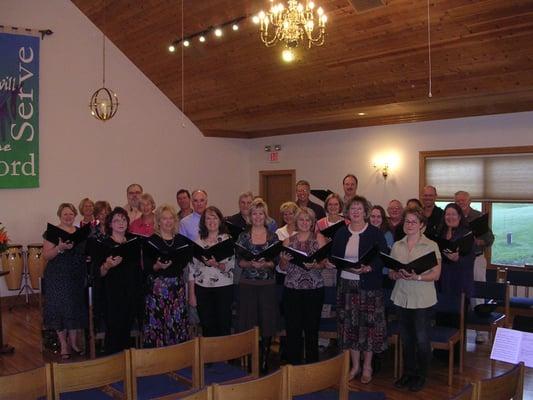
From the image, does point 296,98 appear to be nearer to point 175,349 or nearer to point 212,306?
point 212,306

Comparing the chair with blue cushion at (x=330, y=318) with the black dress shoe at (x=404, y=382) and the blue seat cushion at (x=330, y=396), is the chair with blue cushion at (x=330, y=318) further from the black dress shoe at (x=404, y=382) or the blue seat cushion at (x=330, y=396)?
the blue seat cushion at (x=330, y=396)

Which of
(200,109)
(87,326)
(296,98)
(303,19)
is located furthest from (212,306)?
(200,109)

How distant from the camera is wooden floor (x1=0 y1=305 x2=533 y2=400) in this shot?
4.47 m

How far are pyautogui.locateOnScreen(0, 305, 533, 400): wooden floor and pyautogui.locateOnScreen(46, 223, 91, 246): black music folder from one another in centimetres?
118

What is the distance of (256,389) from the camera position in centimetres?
249

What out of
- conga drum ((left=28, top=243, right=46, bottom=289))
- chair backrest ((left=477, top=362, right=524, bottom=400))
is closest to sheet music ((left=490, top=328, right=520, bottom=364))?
chair backrest ((left=477, top=362, right=524, bottom=400))

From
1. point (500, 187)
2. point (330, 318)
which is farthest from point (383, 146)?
point (330, 318)

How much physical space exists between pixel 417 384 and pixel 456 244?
118 centimetres

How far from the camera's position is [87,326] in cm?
544

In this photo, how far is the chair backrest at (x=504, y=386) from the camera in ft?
7.89

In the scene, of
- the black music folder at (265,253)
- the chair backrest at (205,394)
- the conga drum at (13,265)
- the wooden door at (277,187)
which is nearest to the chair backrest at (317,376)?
the chair backrest at (205,394)

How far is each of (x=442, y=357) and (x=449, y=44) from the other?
3.12 m

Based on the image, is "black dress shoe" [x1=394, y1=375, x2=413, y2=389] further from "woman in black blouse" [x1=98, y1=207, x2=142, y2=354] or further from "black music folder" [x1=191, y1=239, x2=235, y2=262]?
"woman in black blouse" [x1=98, y1=207, x2=142, y2=354]

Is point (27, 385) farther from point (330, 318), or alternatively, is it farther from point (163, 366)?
point (330, 318)
